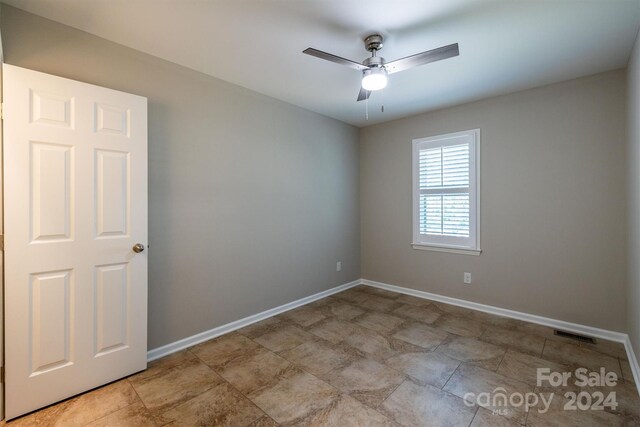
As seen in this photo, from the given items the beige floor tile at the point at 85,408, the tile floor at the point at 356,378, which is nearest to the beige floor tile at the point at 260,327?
the tile floor at the point at 356,378

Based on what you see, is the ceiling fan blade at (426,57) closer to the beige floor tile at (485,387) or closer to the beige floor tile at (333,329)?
the beige floor tile at (485,387)

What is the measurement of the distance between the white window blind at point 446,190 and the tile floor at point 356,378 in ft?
3.42

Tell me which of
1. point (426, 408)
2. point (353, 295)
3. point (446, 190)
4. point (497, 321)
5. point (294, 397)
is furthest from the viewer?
point (353, 295)

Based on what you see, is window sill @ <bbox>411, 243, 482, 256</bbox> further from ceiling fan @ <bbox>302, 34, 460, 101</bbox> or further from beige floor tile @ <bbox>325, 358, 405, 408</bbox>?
ceiling fan @ <bbox>302, 34, 460, 101</bbox>

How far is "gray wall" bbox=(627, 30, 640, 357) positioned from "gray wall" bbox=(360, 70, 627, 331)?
0.26m

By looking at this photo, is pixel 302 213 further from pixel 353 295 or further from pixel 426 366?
pixel 426 366

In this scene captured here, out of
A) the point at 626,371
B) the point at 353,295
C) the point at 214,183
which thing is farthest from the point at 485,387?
the point at 214,183

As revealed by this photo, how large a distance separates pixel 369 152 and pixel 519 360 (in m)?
3.16

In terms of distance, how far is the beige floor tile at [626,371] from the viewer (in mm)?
2080

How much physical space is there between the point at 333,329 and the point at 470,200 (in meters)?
2.24

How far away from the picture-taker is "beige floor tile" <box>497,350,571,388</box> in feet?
6.95

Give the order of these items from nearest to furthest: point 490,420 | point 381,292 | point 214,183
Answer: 1. point 490,420
2. point 214,183
3. point 381,292

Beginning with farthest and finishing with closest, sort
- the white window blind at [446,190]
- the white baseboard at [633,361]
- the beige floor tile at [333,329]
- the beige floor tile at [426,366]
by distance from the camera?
the white window blind at [446,190] → the beige floor tile at [333,329] → the beige floor tile at [426,366] → the white baseboard at [633,361]

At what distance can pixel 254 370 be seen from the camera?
7.35 feet
